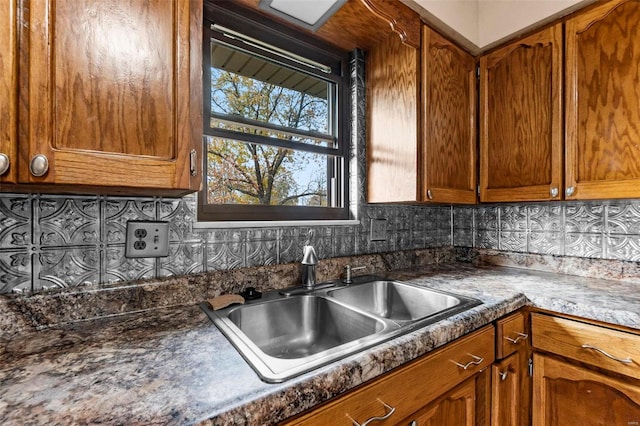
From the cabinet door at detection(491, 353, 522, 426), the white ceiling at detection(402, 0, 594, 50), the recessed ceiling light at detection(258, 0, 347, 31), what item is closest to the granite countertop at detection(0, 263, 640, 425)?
the cabinet door at detection(491, 353, 522, 426)

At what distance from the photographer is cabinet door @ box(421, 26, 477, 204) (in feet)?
4.52

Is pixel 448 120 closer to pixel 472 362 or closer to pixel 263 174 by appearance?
pixel 263 174

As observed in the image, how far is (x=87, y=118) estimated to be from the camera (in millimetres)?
659

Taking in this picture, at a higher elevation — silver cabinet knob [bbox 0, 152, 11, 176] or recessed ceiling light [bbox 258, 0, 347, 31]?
recessed ceiling light [bbox 258, 0, 347, 31]

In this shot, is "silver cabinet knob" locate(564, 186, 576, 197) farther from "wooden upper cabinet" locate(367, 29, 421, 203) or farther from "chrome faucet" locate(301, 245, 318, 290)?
"chrome faucet" locate(301, 245, 318, 290)

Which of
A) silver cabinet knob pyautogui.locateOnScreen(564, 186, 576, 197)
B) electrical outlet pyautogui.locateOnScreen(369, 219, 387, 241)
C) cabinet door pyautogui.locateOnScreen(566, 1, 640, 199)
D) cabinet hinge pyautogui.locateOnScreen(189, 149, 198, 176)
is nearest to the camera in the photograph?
cabinet hinge pyautogui.locateOnScreen(189, 149, 198, 176)

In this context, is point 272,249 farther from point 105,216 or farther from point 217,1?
point 217,1

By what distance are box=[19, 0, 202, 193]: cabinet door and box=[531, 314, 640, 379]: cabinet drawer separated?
130cm

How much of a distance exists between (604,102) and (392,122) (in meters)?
0.84

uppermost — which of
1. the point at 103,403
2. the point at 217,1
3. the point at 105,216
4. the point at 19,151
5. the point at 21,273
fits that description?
the point at 217,1

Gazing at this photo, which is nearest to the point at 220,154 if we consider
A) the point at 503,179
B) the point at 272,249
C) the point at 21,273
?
the point at 272,249

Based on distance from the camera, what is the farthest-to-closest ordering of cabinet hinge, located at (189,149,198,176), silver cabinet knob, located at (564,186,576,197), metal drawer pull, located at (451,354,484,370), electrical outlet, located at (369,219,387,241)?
electrical outlet, located at (369,219,387,241) → silver cabinet knob, located at (564,186,576,197) → metal drawer pull, located at (451,354,484,370) → cabinet hinge, located at (189,149,198,176)

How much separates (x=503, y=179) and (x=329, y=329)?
1156 millimetres

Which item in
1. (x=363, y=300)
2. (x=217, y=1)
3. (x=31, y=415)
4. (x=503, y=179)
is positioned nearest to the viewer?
(x=31, y=415)
